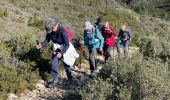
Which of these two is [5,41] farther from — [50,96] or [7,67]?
[50,96]

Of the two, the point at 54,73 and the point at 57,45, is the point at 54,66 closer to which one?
the point at 54,73

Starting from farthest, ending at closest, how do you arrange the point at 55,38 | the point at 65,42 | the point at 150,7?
1. the point at 150,7
2. the point at 55,38
3. the point at 65,42

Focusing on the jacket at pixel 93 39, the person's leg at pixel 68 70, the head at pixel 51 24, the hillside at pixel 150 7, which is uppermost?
the head at pixel 51 24

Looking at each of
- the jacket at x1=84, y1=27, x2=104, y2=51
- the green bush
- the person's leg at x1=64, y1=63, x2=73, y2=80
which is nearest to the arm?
the person's leg at x1=64, y1=63, x2=73, y2=80

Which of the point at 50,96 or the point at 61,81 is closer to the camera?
the point at 50,96

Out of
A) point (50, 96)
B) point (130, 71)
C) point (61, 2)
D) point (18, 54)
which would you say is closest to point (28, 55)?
point (18, 54)

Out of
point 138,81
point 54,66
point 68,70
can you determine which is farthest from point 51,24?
point 138,81

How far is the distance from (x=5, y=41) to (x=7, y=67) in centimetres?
231

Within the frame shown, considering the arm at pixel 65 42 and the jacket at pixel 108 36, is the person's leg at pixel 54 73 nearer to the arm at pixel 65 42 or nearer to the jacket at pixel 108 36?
the arm at pixel 65 42

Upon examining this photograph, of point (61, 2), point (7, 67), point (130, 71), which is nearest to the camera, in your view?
point (130, 71)

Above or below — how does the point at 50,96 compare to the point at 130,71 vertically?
below

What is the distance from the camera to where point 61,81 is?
1048cm

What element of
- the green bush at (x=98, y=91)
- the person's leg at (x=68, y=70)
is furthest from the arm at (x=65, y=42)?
the green bush at (x=98, y=91)

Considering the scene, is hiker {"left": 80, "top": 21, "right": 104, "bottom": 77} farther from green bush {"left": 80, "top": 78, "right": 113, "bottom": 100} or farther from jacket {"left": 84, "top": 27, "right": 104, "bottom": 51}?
green bush {"left": 80, "top": 78, "right": 113, "bottom": 100}
